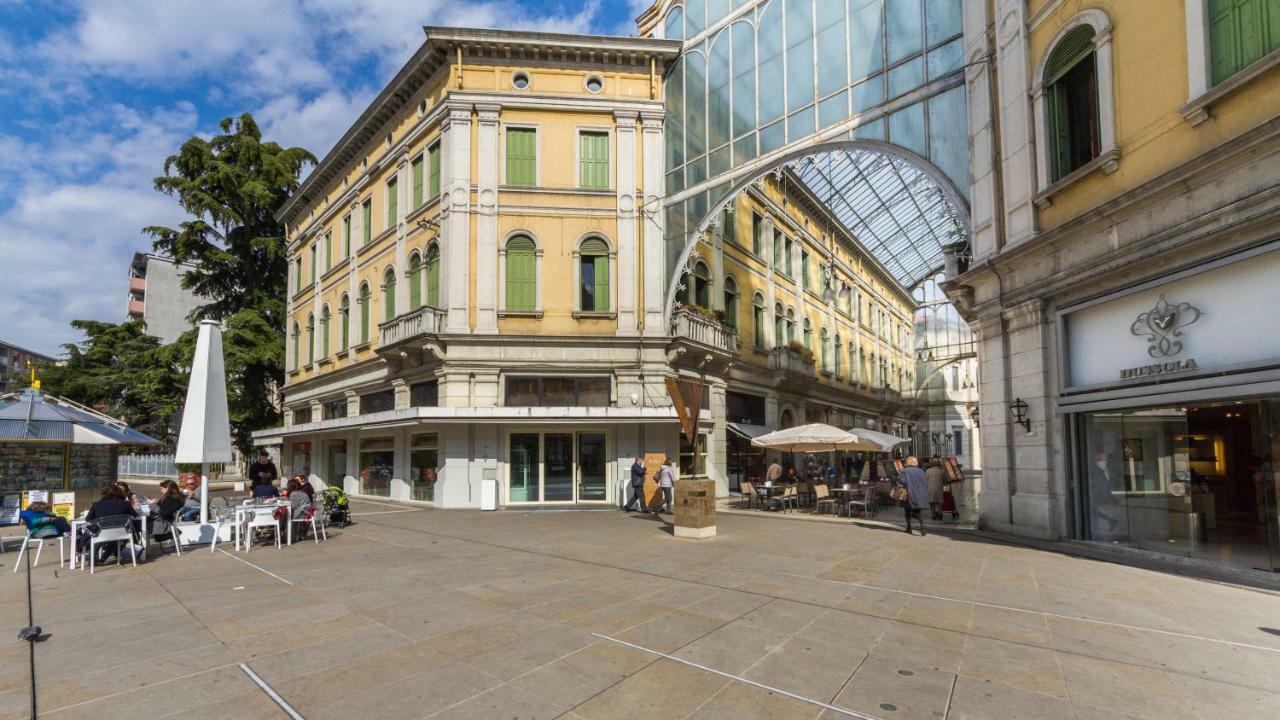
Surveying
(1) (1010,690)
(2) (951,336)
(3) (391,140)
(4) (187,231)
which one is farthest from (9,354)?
(1) (1010,690)

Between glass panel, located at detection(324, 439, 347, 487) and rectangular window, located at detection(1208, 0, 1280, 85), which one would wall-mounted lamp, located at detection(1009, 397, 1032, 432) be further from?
glass panel, located at detection(324, 439, 347, 487)

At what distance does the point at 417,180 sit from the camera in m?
22.8

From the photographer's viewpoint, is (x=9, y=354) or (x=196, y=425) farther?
(x=9, y=354)

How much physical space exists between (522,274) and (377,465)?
31.9 feet

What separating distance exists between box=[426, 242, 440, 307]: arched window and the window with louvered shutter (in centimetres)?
271

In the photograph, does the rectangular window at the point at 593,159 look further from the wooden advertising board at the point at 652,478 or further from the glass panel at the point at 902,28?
the glass panel at the point at 902,28

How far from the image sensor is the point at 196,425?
38.6ft

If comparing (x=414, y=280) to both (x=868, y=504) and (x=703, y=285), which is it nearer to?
(x=703, y=285)

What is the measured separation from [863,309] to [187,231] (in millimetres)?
37410

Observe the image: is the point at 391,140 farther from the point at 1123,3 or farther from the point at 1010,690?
the point at 1010,690

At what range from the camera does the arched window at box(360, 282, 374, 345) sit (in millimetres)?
25688

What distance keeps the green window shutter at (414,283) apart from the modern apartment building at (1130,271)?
1679 centimetres

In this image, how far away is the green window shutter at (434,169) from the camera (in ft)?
70.6

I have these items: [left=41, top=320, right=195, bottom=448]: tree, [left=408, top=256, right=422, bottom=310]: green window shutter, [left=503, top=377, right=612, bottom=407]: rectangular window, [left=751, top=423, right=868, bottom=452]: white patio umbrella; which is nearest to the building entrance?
[left=751, top=423, right=868, bottom=452]: white patio umbrella
